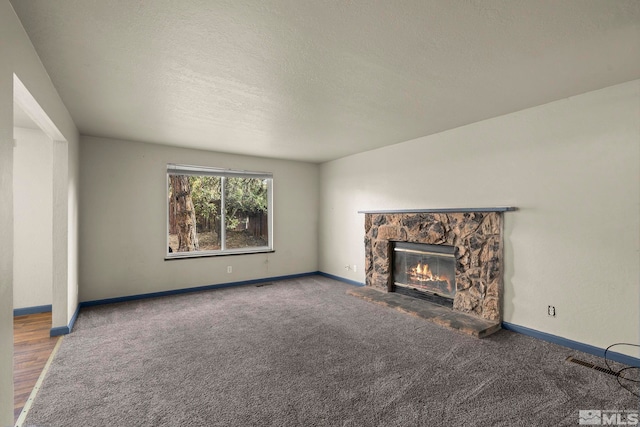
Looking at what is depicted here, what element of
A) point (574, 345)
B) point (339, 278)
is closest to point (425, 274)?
point (574, 345)

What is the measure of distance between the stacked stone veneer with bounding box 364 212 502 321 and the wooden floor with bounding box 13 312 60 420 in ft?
13.3

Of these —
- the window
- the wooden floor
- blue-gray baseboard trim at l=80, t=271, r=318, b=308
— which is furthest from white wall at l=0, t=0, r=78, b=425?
the window

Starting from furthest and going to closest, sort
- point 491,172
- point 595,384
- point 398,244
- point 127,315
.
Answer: point 398,244
point 127,315
point 491,172
point 595,384

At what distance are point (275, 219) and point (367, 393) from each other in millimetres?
3991

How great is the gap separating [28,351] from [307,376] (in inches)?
104

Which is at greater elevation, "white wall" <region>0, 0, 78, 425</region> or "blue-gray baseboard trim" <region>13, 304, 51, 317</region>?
"white wall" <region>0, 0, 78, 425</region>

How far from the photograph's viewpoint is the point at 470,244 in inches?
145

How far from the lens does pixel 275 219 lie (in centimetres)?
579

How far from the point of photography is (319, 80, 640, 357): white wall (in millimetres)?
2592

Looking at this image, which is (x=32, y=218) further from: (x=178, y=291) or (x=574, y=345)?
(x=574, y=345)

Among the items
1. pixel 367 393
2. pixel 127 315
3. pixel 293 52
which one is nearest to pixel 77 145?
pixel 127 315

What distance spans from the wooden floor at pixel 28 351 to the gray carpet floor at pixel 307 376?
109 millimetres

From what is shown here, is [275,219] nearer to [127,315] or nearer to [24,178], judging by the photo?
[127,315]

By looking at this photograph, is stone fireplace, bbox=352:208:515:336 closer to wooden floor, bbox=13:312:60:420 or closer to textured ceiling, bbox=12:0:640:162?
textured ceiling, bbox=12:0:640:162
